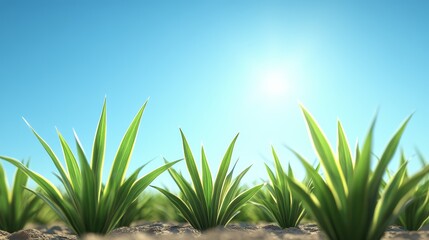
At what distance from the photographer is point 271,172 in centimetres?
409

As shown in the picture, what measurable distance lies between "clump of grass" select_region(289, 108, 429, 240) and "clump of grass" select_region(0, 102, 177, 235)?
1270mm

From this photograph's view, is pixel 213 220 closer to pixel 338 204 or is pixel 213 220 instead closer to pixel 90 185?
pixel 90 185

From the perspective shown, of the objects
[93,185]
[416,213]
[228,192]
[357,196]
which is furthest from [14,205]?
[416,213]

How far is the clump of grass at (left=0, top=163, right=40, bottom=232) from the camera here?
3855 millimetres

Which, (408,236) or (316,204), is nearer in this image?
(316,204)

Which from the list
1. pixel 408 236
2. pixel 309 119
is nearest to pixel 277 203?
pixel 408 236

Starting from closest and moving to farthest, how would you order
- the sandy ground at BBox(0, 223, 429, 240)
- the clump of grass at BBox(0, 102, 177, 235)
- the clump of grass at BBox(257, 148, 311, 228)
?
the sandy ground at BBox(0, 223, 429, 240) → the clump of grass at BBox(0, 102, 177, 235) → the clump of grass at BBox(257, 148, 311, 228)

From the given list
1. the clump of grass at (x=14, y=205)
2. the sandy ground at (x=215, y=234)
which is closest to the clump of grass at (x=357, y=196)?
the sandy ground at (x=215, y=234)

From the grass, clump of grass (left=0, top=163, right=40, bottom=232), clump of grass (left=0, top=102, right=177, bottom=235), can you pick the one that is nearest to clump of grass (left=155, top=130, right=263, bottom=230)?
the grass

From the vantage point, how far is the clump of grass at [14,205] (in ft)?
12.6

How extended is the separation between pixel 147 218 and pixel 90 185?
3.74m

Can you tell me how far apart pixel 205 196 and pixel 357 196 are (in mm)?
1647

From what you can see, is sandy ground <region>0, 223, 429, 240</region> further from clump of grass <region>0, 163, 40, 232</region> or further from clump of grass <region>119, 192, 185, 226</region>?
clump of grass <region>119, 192, 185, 226</region>

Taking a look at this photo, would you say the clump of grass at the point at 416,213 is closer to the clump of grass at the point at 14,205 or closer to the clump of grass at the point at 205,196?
the clump of grass at the point at 205,196
